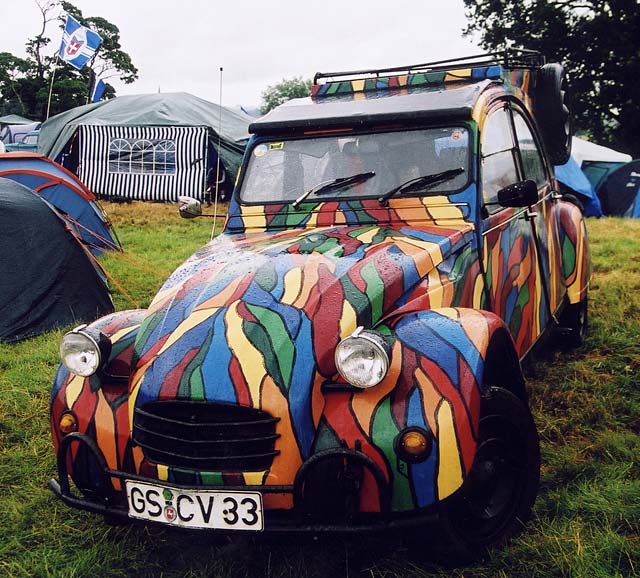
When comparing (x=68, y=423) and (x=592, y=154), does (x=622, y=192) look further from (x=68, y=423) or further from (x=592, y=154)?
(x=68, y=423)

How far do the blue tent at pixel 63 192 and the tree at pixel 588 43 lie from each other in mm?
17621

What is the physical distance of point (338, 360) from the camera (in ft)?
8.36

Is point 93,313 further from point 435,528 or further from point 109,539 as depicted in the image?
point 435,528

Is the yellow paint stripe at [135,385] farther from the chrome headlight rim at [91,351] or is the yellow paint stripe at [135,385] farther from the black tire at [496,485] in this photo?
the black tire at [496,485]

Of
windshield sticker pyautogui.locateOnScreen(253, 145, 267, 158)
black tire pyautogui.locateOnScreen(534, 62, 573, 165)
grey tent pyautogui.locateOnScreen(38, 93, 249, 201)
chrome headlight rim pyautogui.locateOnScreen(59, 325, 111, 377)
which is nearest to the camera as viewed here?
chrome headlight rim pyautogui.locateOnScreen(59, 325, 111, 377)

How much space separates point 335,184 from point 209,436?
1.77 meters

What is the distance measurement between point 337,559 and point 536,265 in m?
2.44

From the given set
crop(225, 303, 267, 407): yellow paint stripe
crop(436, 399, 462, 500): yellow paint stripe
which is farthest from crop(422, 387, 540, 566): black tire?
crop(225, 303, 267, 407): yellow paint stripe

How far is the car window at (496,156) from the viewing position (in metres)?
3.84

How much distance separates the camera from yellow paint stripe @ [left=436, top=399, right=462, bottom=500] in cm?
241

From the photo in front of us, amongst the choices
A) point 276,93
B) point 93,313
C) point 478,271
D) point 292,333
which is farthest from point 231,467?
point 276,93

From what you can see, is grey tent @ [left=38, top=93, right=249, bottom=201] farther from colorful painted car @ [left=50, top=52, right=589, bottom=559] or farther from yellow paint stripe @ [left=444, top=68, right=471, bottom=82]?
colorful painted car @ [left=50, top=52, right=589, bottom=559]

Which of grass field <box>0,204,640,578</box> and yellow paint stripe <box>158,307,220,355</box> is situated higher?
yellow paint stripe <box>158,307,220,355</box>

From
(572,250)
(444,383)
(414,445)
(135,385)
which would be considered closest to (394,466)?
(414,445)
